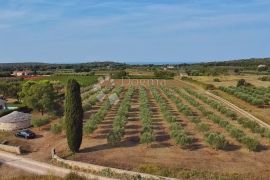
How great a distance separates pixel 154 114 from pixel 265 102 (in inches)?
759

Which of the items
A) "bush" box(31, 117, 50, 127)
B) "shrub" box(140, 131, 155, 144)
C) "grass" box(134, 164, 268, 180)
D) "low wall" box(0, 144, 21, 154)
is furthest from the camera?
"bush" box(31, 117, 50, 127)

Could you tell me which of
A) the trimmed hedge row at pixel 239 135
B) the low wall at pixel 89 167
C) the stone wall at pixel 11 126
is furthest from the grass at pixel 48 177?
the stone wall at pixel 11 126

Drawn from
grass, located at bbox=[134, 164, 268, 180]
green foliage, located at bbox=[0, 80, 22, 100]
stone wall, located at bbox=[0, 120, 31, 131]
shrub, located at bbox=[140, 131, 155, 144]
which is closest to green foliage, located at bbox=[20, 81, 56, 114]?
stone wall, located at bbox=[0, 120, 31, 131]

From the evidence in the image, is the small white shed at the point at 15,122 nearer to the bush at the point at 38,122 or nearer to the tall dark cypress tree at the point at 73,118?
the bush at the point at 38,122

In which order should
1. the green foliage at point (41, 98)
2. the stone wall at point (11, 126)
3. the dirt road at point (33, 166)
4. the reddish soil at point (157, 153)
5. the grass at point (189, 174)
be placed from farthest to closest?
Answer: the green foliage at point (41, 98), the stone wall at point (11, 126), the dirt road at point (33, 166), the reddish soil at point (157, 153), the grass at point (189, 174)

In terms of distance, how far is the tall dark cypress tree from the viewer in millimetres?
33375

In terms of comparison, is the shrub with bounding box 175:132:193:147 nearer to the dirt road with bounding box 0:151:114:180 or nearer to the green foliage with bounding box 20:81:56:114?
the dirt road with bounding box 0:151:114:180

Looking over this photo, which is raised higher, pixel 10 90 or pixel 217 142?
pixel 10 90

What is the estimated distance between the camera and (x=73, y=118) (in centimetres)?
3403

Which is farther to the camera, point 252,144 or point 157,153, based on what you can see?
point 157,153

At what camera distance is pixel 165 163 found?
2895 cm

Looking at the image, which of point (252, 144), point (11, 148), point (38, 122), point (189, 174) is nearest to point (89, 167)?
point (189, 174)

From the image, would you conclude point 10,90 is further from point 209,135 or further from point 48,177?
point 48,177

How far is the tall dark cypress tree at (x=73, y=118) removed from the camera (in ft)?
109
